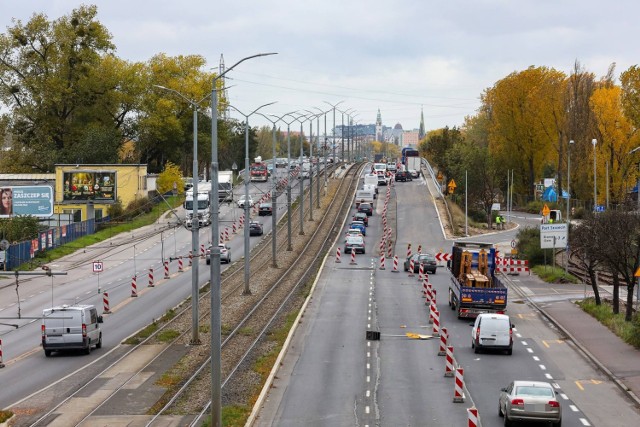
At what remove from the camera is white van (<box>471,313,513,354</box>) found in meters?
37.9

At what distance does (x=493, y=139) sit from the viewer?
120312 millimetres

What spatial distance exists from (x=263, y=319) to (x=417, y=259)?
22.5m

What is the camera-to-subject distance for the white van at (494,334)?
37906 mm

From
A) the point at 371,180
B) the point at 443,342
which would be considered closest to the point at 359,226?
the point at 371,180

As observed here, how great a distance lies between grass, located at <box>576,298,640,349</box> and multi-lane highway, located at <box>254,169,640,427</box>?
241 cm

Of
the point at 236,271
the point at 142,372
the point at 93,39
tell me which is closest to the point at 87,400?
the point at 142,372

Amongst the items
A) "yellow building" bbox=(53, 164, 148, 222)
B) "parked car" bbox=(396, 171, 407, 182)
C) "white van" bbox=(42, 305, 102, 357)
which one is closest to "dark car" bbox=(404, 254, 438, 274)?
"white van" bbox=(42, 305, 102, 357)

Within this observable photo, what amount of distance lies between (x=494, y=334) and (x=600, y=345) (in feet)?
17.9

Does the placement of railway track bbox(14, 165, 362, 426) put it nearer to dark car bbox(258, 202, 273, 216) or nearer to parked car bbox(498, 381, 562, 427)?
parked car bbox(498, 381, 562, 427)

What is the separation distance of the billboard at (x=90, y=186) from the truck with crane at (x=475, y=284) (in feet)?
155

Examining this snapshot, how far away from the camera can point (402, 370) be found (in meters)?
34.8

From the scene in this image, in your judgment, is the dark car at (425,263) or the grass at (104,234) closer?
the dark car at (425,263)

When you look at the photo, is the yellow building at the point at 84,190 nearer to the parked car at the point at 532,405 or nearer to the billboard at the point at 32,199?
the billboard at the point at 32,199

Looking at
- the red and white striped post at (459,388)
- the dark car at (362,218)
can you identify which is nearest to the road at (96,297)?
the dark car at (362,218)
